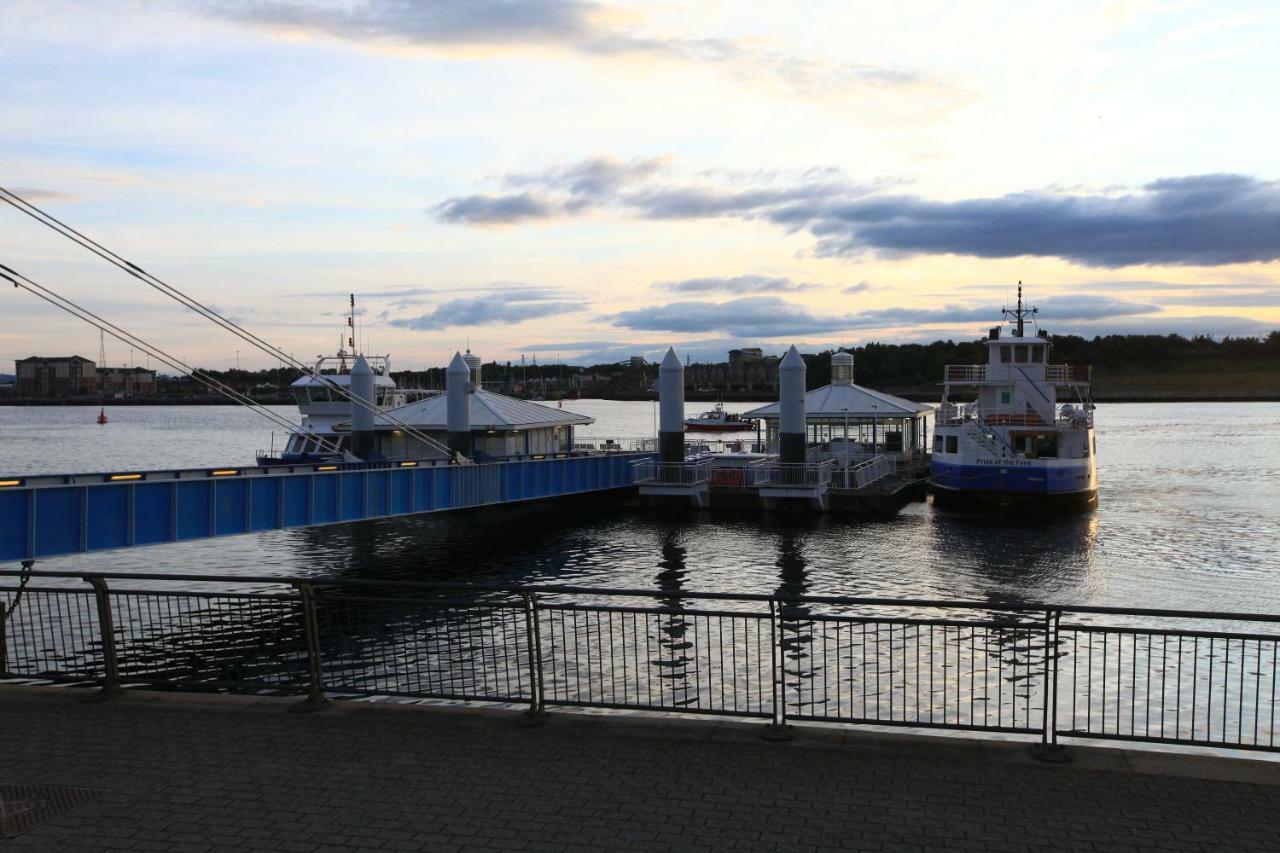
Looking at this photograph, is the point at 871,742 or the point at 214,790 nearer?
the point at 214,790

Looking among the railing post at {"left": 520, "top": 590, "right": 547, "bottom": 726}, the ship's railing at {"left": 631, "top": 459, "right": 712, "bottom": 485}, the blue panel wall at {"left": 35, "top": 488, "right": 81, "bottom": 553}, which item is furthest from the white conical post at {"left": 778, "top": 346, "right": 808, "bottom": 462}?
the railing post at {"left": 520, "top": 590, "right": 547, "bottom": 726}

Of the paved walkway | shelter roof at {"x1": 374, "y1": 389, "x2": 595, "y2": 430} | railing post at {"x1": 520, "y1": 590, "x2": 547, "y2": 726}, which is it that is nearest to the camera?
the paved walkway

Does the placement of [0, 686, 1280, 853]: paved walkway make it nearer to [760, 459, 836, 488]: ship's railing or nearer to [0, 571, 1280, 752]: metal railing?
[0, 571, 1280, 752]: metal railing

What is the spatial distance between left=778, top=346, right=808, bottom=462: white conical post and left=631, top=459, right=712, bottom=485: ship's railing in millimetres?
4642

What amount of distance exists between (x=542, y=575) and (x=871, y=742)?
88.9ft

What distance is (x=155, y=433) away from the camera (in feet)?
538

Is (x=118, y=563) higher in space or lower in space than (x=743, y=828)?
lower

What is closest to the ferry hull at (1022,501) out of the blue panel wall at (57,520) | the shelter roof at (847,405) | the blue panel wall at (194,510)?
the shelter roof at (847,405)

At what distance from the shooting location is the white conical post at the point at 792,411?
50.9 m

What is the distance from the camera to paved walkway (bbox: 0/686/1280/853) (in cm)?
776

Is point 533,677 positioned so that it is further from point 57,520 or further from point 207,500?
point 207,500

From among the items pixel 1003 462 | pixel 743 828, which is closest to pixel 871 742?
pixel 743 828

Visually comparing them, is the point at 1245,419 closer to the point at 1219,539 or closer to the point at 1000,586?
the point at 1219,539

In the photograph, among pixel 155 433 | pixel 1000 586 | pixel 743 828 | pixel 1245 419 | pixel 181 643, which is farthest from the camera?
pixel 1245 419
